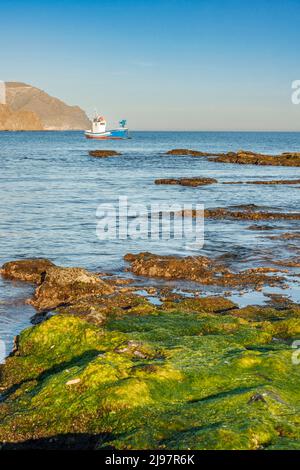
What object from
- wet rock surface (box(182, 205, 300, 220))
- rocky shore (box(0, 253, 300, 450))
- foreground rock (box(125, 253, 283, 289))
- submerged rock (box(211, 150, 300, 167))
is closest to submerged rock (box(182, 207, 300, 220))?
wet rock surface (box(182, 205, 300, 220))

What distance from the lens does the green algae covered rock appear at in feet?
23.0

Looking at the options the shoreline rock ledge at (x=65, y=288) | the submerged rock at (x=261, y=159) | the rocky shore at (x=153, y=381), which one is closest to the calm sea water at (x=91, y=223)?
the shoreline rock ledge at (x=65, y=288)

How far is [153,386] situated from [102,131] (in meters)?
174

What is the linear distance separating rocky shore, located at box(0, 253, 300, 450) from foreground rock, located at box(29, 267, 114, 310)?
1423mm

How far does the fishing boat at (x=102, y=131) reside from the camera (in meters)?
174

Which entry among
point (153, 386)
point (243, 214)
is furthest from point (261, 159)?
point (153, 386)

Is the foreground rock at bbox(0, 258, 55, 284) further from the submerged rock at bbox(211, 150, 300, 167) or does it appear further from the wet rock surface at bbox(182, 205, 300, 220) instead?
the submerged rock at bbox(211, 150, 300, 167)

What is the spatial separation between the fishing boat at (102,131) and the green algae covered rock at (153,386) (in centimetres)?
16595

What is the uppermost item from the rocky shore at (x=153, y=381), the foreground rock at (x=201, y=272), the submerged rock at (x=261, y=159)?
the submerged rock at (x=261, y=159)

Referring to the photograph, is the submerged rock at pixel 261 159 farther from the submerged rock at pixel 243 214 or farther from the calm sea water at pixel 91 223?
the submerged rock at pixel 243 214

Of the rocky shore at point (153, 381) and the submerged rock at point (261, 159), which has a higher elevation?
the submerged rock at point (261, 159)

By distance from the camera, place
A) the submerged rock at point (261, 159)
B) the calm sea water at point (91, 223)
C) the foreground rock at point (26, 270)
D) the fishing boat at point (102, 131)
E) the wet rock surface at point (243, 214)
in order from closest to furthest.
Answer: the foreground rock at point (26, 270), the calm sea water at point (91, 223), the wet rock surface at point (243, 214), the submerged rock at point (261, 159), the fishing boat at point (102, 131)

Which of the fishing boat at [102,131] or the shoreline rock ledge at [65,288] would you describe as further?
the fishing boat at [102,131]
